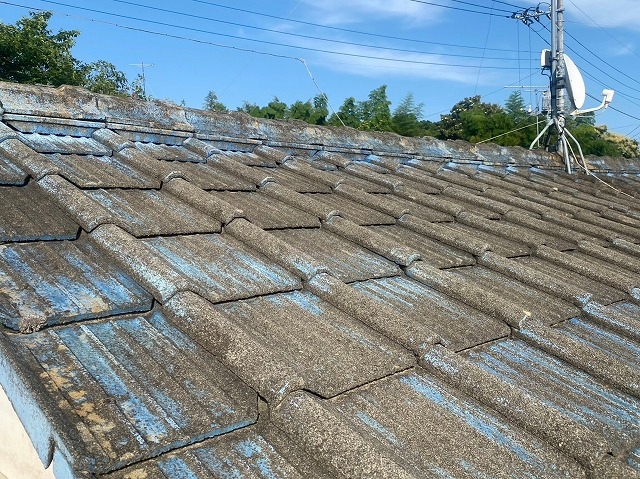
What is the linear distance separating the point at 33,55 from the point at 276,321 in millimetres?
22835

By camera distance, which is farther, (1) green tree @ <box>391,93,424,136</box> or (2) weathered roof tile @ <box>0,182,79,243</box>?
(1) green tree @ <box>391,93,424,136</box>

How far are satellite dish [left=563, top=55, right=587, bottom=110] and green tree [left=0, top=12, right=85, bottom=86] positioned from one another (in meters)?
18.8

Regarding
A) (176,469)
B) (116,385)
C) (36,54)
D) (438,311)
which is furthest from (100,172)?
(36,54)

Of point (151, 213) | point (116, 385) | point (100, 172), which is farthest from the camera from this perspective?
point (100, 172)

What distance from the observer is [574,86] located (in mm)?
9883

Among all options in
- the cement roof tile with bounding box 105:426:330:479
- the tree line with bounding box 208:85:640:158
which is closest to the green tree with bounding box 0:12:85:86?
the tree line with bounding box 208:85:640:158

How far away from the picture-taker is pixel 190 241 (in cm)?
279

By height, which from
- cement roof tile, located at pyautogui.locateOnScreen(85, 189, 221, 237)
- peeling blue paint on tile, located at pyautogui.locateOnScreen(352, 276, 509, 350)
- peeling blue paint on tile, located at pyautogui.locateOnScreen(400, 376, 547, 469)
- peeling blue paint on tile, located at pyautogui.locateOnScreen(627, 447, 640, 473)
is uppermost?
cement roof tile, located at pyautogui.locateOnScreen(85, 189, 221, 237)

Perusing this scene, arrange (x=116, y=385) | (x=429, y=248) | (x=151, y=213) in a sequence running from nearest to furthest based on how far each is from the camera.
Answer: (x=116, y=385)
(x=151, y=213)
(x=429, y=248)

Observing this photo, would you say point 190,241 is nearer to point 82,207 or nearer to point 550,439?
point 82,207

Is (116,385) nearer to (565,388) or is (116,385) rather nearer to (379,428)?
(379,428)

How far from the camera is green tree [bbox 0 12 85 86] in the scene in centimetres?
2064

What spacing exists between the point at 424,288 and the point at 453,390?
94 cm

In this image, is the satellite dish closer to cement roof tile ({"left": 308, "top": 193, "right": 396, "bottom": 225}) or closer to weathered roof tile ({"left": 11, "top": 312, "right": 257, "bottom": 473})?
cement roof tile ({"left": 308, "top": 193, "right": 396, "bottom": 225})
